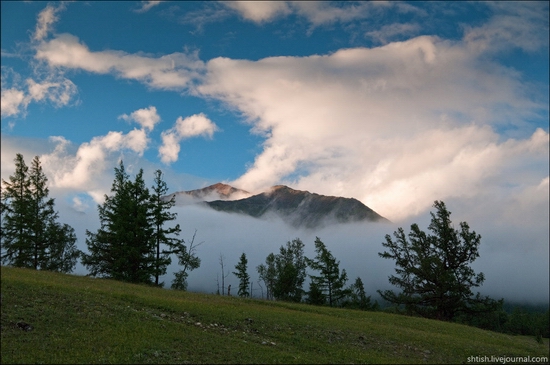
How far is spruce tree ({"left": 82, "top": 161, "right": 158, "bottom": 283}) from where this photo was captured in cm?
4659

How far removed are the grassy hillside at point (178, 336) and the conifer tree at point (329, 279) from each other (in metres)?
32.1

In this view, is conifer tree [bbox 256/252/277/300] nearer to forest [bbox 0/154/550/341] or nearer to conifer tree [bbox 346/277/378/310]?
conifer tree [bbox 346/277/378/310]

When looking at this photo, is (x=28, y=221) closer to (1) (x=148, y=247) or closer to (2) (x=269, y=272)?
(1) (x=148, y=247)

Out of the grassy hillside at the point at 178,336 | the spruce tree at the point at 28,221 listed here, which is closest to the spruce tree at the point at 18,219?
the spruce tree at the point at 28,221

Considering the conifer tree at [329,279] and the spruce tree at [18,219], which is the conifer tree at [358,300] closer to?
the conifer tree at [329,279]

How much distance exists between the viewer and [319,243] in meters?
63.6

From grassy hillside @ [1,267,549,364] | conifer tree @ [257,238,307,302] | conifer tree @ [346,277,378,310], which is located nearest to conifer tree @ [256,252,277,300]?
conifer tree @ [257,238,307,302]

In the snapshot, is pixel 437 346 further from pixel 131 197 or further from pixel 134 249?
pixel 131 197

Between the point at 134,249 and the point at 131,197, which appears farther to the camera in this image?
the point at 131,197

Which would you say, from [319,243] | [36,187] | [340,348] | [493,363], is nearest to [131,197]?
[36,187]

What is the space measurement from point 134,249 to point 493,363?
38024 millimetres

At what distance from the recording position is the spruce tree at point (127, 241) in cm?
4659

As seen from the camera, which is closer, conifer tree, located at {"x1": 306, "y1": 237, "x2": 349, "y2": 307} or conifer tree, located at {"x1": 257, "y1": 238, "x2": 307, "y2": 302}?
conifer tree, located at {"x1": 306, "y1": 237, "x2": 349, "y2": 307}

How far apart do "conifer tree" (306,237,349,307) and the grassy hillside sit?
32.1 metres
